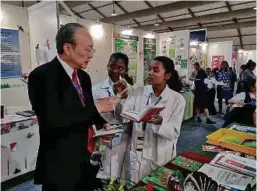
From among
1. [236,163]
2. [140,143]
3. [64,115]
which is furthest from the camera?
[140,143]

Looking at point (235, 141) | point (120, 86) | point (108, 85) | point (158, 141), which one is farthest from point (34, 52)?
point (235, 141)

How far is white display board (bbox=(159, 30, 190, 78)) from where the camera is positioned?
209 inches

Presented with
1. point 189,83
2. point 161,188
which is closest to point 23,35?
point 161,188

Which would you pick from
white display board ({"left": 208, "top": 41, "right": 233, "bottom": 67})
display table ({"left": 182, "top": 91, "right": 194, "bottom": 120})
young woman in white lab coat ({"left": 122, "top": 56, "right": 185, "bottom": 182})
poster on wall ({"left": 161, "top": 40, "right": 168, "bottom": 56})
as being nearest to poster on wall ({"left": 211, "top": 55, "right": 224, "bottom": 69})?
white display board ({"left": 208, "top": 41, "right": 233, "bottom": 67})

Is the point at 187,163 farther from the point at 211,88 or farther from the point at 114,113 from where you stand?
the point at 211,88

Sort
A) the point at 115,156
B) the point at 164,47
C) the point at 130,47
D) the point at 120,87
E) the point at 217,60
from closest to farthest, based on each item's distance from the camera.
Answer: the point at 115,156 → the point at 120,87 → the point at 130,47 → the point at 164,47 → the point at 217,60

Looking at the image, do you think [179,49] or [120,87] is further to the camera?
[179,49]

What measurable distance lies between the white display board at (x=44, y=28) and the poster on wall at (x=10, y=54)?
0.44 m

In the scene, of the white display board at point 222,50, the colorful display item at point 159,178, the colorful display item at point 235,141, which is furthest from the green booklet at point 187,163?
the white display board at point 222,50

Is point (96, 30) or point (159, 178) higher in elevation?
point (96, 30)

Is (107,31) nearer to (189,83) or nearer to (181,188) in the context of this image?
(189,83)

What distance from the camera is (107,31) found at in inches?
209

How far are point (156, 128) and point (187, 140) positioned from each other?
2785 millimetres

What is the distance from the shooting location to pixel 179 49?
5473 mm
